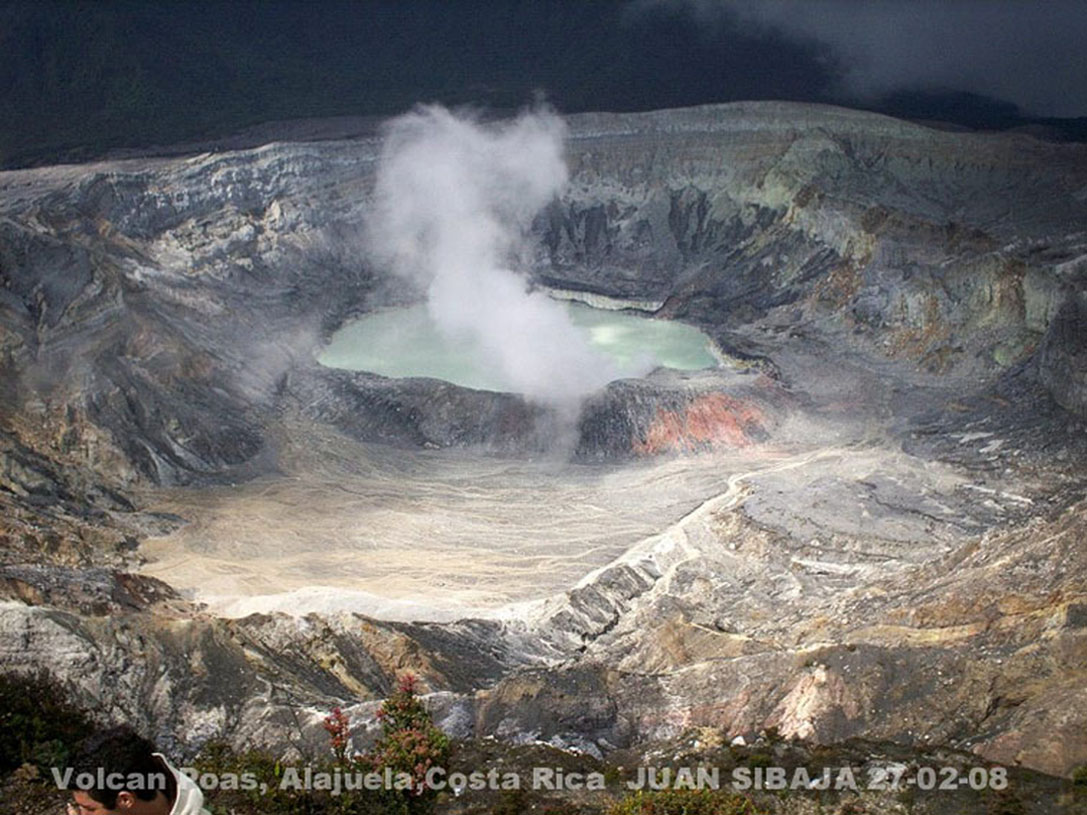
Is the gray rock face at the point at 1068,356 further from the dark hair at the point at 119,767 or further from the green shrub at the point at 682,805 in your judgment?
the dark hair at the point at 119,767

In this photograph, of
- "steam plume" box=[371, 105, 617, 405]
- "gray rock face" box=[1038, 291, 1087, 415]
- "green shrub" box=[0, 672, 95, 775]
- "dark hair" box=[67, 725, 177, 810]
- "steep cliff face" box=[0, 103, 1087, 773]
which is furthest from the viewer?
"steam plume" box=[371, 105, 617, 405]

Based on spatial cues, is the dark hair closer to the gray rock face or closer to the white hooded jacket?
the white hooded jacket

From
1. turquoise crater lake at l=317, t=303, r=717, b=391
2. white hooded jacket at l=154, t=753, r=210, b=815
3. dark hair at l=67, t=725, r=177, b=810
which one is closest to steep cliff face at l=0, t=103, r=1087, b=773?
turquoise crater lake at l=317, t=303, r=717, b=391

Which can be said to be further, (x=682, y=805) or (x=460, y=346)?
(x=460, y=346)

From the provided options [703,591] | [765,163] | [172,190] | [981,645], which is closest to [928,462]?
[703,591]

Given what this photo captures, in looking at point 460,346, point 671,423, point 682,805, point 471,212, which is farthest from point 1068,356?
point 471,212

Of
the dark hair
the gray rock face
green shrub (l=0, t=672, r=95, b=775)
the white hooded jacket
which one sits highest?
the gray rock face

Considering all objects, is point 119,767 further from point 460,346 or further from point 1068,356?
point 460,346
